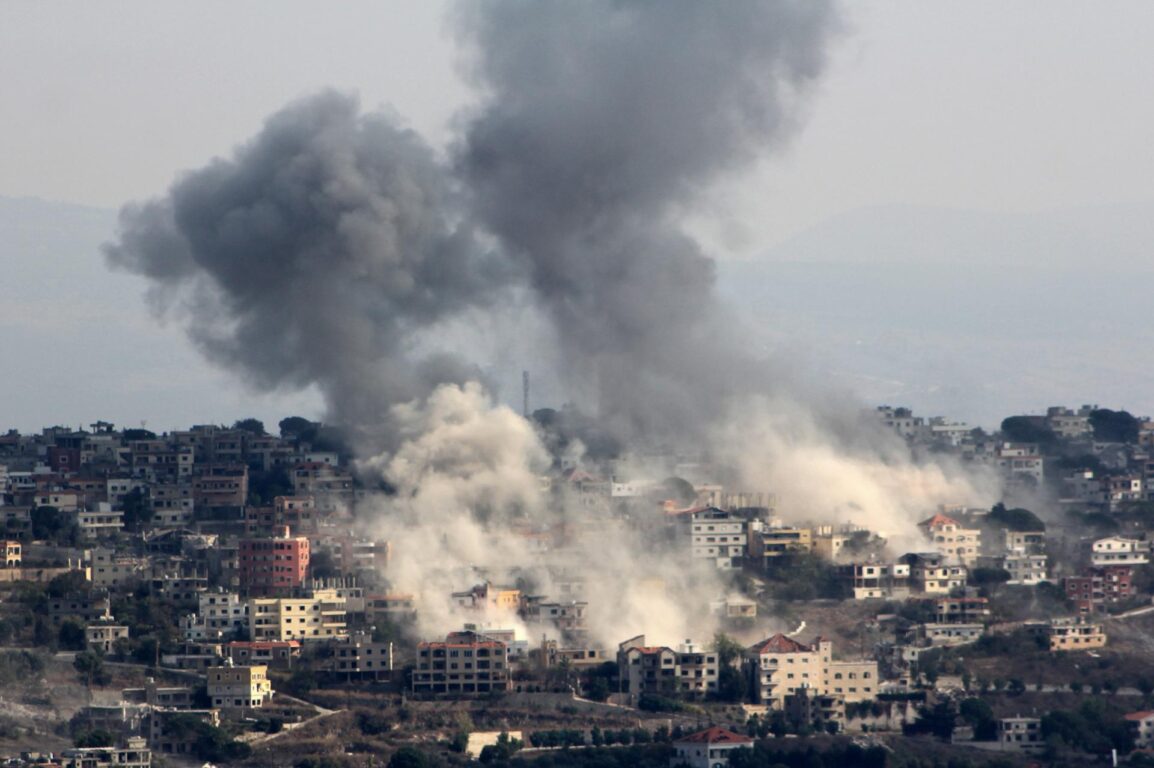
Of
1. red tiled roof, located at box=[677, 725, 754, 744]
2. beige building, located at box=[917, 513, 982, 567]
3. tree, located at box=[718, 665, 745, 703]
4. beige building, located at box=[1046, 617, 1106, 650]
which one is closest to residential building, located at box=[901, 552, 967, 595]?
beige building, located at box=[917, 513, 982, 567]

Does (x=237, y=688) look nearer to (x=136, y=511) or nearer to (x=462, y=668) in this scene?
(x=462, y=668)

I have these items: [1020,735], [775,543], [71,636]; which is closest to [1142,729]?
[1020,735]

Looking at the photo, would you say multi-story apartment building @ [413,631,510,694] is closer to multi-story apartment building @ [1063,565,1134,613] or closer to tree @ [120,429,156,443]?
multi-story apartment building @ [1063,565,1134,613]

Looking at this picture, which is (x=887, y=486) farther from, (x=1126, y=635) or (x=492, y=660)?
(x=492, y=660)

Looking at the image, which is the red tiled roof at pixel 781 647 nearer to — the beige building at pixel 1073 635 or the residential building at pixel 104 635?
the beige building at pixel 1073 635

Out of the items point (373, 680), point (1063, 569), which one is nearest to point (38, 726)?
point (373, 680)
